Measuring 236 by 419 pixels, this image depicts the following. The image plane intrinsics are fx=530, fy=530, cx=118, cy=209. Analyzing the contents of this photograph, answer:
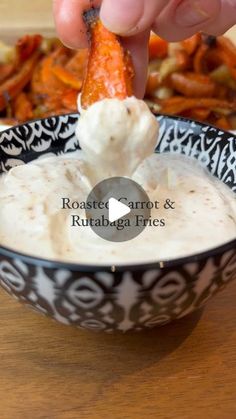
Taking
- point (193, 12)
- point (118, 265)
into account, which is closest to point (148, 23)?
point (193, 12)

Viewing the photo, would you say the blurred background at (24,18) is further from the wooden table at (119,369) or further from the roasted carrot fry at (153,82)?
the wooden table at (119,369)

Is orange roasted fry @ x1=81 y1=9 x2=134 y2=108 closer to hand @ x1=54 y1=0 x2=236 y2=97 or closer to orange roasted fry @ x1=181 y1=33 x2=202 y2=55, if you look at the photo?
hand @ x1=54 y1=0 x2=236 y2=97

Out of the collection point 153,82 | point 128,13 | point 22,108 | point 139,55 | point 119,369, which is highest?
point 128,13

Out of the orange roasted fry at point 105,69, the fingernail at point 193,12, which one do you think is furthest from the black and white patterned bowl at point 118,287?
the fingernail at point 193,12

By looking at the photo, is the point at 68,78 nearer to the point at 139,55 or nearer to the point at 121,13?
the point at 139,55

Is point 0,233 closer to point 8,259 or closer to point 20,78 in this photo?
point 8,259
